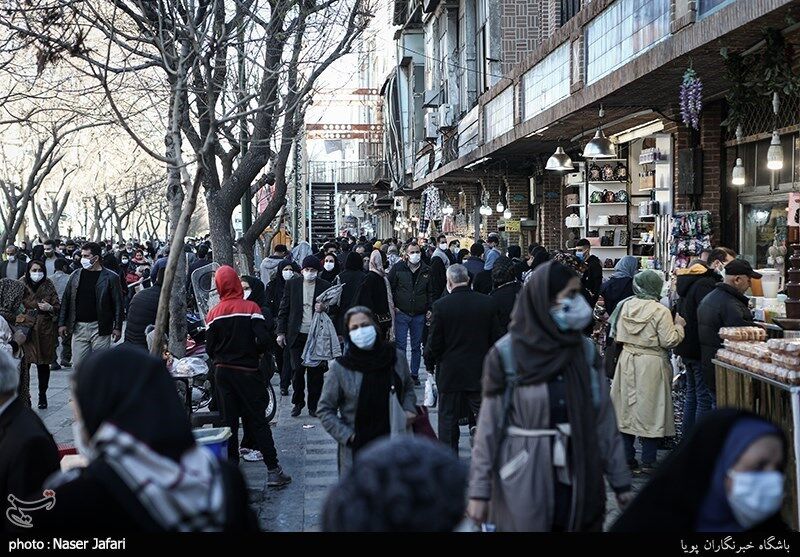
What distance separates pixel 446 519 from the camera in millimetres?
2771

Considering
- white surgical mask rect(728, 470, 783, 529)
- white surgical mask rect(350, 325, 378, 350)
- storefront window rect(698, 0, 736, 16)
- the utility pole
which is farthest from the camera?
the utility pole

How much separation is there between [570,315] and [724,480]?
1442 mm

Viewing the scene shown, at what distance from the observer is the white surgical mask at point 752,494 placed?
337cm

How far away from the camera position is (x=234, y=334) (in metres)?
8.69

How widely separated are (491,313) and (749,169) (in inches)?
265

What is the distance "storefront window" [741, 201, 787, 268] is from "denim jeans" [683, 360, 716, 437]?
3.73 metres

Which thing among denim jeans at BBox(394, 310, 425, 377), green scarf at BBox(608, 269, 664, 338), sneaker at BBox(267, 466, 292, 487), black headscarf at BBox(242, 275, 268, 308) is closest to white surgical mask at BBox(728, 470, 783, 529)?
green scarf at BBox(608, 269, 664, 338)

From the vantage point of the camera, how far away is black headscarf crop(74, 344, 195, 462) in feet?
9.90

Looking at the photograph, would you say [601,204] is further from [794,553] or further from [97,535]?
[97,535]

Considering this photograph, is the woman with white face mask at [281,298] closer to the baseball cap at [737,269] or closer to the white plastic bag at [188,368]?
the white plastic bag at [188,368]

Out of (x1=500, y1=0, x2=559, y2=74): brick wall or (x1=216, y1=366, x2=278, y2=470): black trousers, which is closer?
(x1=216, y1=366, x2=278, y2=470): black trousers

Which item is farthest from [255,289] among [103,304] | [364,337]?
[364,337]

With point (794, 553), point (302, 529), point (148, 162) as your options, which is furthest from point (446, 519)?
point (148, 162)

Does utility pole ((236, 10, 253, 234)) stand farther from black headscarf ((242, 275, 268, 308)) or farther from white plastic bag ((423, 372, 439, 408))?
white plastic bag ((423, 372, 439, 408))
